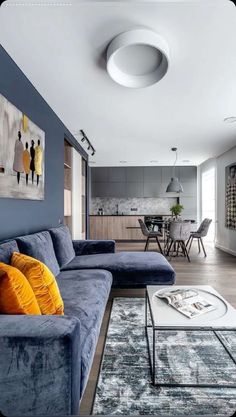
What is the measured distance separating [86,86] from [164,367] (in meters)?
2.70

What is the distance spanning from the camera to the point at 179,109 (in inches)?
138

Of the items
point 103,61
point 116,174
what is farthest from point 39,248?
point 116,174

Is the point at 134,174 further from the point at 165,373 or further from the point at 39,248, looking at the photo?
the point at 165,373

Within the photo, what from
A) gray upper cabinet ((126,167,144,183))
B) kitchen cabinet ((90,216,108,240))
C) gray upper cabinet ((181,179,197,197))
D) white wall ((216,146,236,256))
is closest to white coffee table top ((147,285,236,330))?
white wall ((216,146,236,256))

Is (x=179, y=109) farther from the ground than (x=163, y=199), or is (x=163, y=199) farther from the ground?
(x=179, y=109)

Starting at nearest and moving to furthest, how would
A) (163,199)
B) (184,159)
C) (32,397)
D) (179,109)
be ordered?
(32,397)
(179,109)
(184,159)
(163,199)

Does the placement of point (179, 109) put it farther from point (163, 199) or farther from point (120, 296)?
point (163, 199)

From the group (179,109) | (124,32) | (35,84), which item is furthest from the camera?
(179,109)

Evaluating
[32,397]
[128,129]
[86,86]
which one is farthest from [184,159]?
[32,397]

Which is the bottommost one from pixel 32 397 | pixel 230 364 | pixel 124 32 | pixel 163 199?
pixel 230 364

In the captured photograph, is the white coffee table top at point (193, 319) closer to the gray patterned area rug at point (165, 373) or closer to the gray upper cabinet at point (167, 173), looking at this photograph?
the gray patterned area rug at point (165, 373)

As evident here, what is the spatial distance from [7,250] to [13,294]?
622mm

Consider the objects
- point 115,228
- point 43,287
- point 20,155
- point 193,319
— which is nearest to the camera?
point 43,287

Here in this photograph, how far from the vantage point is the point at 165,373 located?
1641 millimetres
